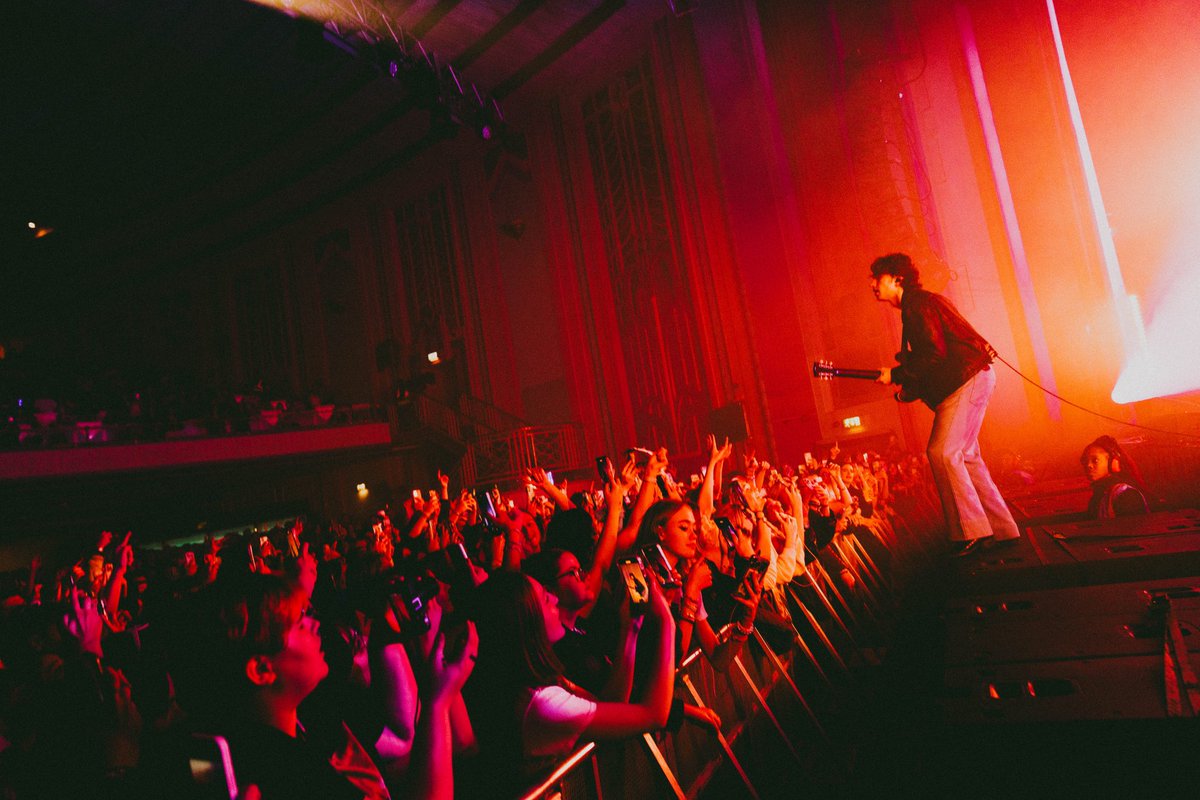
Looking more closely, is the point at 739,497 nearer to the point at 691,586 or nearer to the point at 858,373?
the point at 858,373

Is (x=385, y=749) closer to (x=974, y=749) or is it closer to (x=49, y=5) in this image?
(x=974, y=749)

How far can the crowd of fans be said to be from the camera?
1361 mm

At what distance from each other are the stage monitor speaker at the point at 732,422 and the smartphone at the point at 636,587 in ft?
28.8

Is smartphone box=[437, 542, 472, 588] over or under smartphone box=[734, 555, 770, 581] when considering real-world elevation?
over

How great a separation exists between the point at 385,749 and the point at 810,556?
3.16 metres

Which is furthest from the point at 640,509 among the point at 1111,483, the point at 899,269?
the point at 1111,483

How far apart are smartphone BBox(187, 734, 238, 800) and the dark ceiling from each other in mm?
10317

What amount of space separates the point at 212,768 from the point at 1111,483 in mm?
5775

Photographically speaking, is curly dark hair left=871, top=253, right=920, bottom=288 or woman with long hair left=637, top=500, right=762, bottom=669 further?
curly dark hair left=871, top=253, right=920, bottom=288

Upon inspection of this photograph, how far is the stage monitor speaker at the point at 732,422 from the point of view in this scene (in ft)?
35.3

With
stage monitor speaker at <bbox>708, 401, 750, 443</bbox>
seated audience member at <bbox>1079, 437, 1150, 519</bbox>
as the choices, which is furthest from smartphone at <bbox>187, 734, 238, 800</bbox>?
stage monitor speaker at <bbox>708, 401, 750, 443</bbox>

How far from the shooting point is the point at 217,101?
43.8 feet

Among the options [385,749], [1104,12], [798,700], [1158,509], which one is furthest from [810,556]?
[1104,12]

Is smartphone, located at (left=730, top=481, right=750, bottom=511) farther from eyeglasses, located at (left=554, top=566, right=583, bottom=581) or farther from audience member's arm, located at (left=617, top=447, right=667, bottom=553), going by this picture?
eyeglasses, located at (left=554, top=566, right=583, bottom=581)
